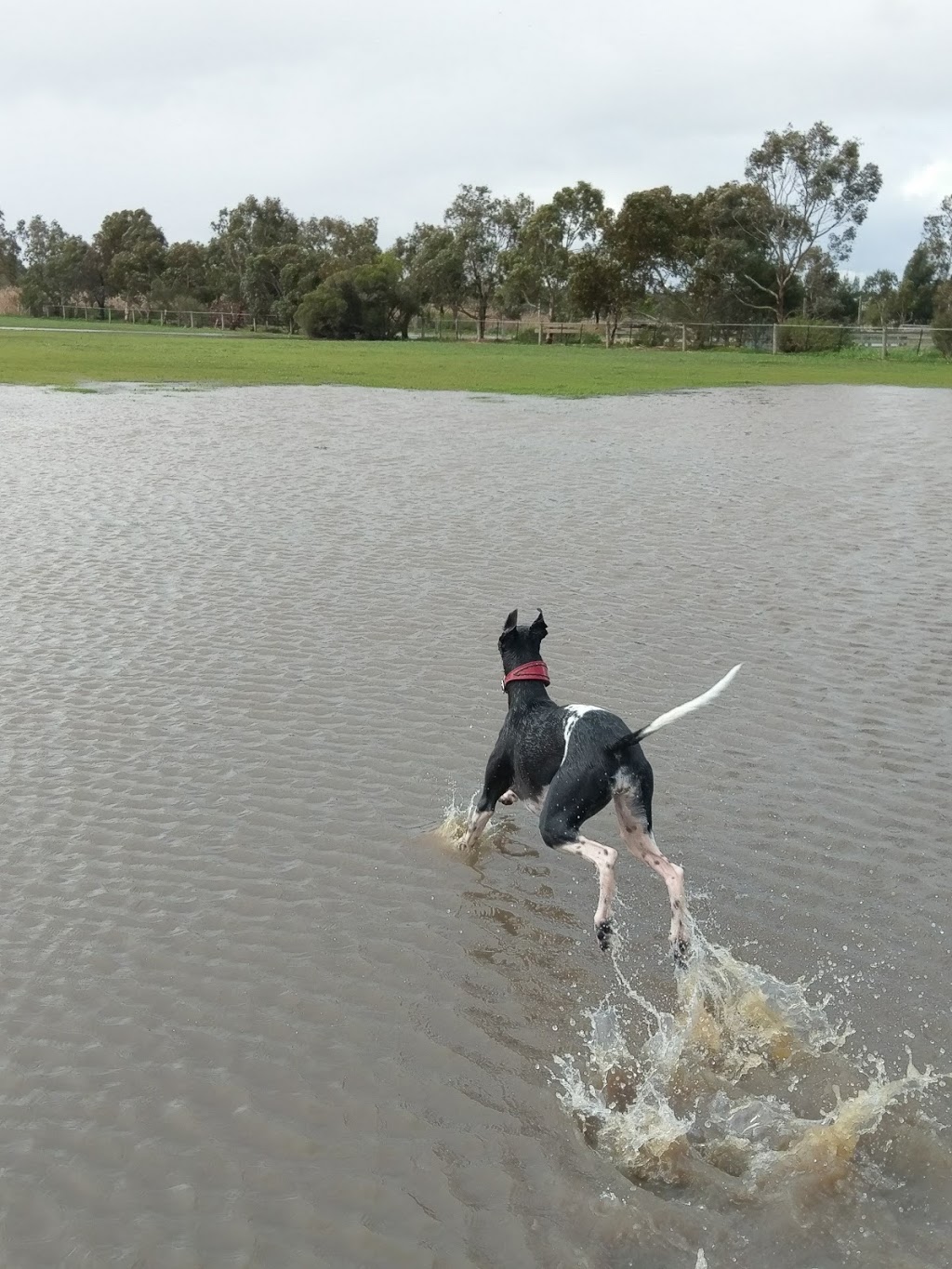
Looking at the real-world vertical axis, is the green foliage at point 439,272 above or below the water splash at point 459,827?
above

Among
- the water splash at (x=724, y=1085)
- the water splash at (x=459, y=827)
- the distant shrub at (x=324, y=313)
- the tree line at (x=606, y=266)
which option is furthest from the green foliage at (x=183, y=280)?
the water splash at (x=724, y=1085)

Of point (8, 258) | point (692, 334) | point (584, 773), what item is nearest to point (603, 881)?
point (584, 773)

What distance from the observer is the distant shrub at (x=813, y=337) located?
6431cm

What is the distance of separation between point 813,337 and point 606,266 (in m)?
18.1

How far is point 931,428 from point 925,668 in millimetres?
18554

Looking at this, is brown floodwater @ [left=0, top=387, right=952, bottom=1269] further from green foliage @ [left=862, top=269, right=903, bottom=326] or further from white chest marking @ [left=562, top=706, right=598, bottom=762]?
green foliage @ [left=862, top=269, right=903, bottom=326]

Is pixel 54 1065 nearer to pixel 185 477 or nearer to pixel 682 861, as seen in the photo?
pixel 682 861

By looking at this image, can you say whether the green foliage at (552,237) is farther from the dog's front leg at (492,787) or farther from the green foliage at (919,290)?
the dog's front leg at (492,787)

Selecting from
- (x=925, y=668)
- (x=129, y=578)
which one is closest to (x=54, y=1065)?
(x=925, y=668)

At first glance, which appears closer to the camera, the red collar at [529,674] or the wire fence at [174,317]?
the red collar at [529,674]

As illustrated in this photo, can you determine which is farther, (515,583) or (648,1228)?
(515,583)

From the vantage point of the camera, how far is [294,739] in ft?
27.0

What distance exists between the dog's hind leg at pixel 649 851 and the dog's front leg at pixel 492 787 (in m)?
0.79

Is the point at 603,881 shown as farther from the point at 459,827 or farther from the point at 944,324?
the point at 944,324
